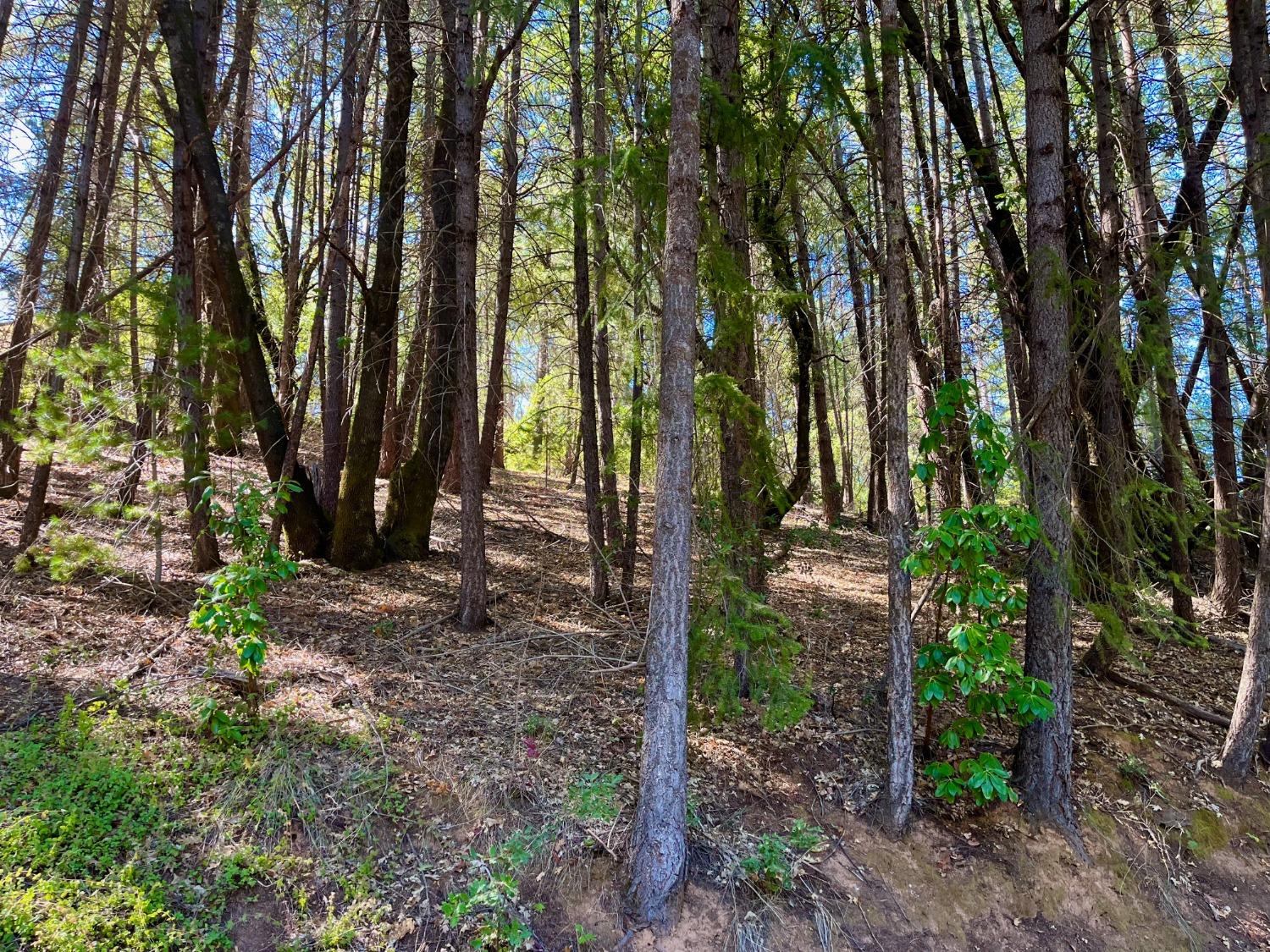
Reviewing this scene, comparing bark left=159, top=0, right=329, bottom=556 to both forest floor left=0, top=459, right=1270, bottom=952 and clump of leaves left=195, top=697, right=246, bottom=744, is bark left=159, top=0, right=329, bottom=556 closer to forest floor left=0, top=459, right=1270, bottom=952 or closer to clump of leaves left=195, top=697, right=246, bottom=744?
forest floor left=0, top=459, right=1270, bottom=952

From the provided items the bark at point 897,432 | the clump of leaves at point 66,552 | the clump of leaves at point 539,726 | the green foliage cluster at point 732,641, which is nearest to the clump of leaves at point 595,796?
the clump of leaves at point 539,726

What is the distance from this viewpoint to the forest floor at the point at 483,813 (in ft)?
12.0

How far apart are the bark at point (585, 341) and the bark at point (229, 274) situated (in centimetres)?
297

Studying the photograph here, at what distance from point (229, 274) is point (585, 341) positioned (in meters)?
3.74

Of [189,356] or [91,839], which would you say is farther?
[189,356]

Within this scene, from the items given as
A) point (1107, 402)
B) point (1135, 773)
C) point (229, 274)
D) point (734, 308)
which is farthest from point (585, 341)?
point (1135, 773)

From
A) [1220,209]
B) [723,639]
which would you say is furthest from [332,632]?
[1220,209]

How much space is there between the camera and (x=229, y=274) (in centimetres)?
698

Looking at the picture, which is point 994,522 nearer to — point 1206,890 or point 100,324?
point 1206,890

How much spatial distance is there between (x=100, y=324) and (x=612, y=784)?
15.7ft

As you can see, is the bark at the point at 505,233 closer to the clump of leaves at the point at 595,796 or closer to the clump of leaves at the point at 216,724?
the clump of leaves at the point at 216,724

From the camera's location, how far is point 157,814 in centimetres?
→ 386

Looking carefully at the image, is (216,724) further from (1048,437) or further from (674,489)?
(1048,437)

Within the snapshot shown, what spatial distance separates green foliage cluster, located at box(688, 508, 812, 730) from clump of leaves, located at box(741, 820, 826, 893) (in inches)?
26.5
